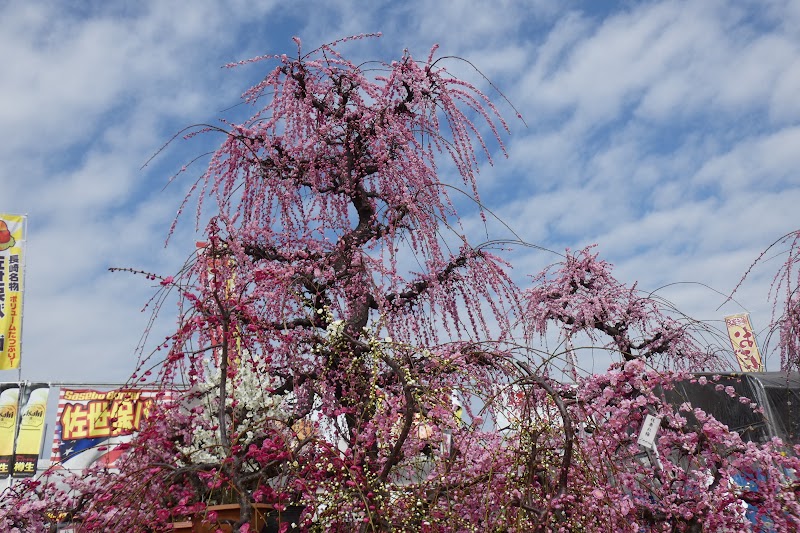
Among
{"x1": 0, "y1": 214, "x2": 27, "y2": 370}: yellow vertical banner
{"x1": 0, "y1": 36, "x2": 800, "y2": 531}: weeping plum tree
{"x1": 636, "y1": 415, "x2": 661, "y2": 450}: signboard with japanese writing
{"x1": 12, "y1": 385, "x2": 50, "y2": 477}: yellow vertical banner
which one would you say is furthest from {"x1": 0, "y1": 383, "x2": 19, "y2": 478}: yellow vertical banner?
{"x1": 636, "y1": 415, "x2": 661, "y2": 450}: signboard with japanese writing

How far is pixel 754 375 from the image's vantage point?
6469mm

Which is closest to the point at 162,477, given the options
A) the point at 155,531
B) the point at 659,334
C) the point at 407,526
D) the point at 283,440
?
the point at 155,531

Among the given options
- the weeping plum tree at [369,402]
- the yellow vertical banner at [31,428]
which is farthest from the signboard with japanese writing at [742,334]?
the yellow vertical banner at [31,428]

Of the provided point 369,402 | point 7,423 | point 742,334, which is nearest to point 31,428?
point 7,423

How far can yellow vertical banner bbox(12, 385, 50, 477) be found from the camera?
11.8 meters

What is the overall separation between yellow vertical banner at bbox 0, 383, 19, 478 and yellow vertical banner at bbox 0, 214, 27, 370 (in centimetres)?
50

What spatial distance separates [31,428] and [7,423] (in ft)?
1.48

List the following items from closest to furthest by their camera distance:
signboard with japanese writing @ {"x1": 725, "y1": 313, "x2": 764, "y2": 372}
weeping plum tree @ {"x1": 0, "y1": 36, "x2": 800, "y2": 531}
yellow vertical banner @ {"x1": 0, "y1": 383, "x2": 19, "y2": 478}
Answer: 1. weeping plum tree @ {"x1": 0, "y1": 36, "x2": 800, "y2": 531}
2. yellow vertical banner @ {"x1": 0, "y1": 383, "x2": 19, "y2": 478}
3. signboard with japanese writing @ {"x1": 725, "y1": 313, "x2": 764, "y2": 372}

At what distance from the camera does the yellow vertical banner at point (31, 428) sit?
38.8ft

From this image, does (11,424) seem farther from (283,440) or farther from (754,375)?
(754,375)

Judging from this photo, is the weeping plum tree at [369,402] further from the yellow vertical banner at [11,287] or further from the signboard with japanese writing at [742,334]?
the signboard with japanese writing at [742,334]

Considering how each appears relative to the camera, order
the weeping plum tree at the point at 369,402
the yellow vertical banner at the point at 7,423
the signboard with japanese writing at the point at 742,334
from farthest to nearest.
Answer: the signboard with japanese writing at the point at 742,334, the yellow vertical banner at the point at 7,423, the weeping plum tree at the point at 369,402

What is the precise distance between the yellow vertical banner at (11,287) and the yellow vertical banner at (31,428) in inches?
28.3

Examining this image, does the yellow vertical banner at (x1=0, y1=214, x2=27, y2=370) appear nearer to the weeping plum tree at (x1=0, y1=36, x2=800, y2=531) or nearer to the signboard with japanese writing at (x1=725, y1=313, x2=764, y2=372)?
the weeping plum tree at (x1=0, y1=36, x2=800, y2=531)
